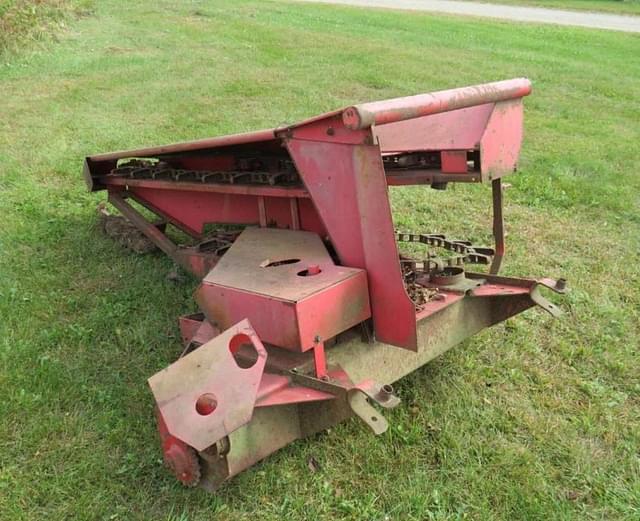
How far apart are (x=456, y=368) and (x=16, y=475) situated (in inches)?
80.5

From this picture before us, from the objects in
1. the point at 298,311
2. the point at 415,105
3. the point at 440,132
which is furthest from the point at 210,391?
the point at 440,132

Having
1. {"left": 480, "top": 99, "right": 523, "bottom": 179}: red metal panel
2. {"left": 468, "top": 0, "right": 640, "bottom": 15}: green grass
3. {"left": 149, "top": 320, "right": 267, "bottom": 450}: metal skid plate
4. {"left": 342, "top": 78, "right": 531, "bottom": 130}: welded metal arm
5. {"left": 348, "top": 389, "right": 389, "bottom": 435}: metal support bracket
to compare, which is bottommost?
{"left": 468, "top": 0, "right": 640, "bottom": 15}: green grass

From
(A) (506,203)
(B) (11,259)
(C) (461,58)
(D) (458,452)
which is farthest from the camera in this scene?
(C) (461,58)

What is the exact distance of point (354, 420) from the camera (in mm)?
3072

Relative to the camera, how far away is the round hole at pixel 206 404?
2.36 m

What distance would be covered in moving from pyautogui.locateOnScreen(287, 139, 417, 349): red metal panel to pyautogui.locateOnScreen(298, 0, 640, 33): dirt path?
16.4m

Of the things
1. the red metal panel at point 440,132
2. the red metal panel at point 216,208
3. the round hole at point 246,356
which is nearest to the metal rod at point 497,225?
the red metal panel at point 440,132

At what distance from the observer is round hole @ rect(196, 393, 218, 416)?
2.36 m

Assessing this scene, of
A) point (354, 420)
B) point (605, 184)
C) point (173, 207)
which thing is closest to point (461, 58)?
point (605, 184)

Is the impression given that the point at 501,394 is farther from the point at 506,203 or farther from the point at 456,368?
the point at 506,203

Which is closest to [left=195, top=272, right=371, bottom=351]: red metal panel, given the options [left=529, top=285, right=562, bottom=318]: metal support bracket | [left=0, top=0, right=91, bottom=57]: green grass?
[left=529, top=285, right=562, bottom=318]: metal support bracket

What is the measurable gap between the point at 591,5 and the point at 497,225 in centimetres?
2220

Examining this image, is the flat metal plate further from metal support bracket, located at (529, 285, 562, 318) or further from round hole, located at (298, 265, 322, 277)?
metal support bracket, located at (529, 285, 562, 318)

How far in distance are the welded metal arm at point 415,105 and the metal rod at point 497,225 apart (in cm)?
69
